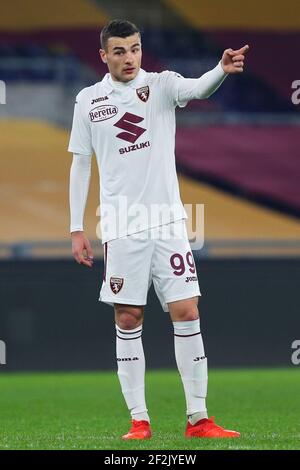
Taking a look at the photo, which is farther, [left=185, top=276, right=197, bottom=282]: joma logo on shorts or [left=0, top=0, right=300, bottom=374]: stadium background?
[left=0, top=0, right=300, bottom=374]: stadium background

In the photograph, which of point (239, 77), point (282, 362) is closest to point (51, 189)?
point (239, 77)

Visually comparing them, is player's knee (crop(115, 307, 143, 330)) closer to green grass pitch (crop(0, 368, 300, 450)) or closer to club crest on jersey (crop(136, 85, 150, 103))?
green grass pitch (crop(0, 368, 300, 450))

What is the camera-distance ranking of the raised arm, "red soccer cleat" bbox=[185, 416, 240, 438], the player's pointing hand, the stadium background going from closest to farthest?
the player's pointing hand → "red soccer cleat" bbox=[185, 416, 240, 438] → the raised arm → the stadium background

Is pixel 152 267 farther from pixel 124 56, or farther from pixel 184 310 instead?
pixel 124 56

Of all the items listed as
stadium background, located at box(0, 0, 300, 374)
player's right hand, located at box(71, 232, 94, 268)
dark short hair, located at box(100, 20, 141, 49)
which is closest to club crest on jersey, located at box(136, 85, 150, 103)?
dark short hair, located at box(100, 20, 141, 49)

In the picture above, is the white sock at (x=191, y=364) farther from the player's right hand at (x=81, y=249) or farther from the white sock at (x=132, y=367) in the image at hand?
the player's right hand at (x=81, y=249)

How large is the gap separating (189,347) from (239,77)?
53.8 feet

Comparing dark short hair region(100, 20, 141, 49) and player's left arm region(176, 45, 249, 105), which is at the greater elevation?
dark short hair region(100, 20, 141, 49)

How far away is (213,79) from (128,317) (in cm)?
122

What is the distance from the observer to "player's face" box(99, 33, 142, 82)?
596 centimetres

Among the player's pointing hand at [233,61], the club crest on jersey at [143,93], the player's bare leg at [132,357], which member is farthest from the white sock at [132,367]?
the player's pointing hand at [233,61]

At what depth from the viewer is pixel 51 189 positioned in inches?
786

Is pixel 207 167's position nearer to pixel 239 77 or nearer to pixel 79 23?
pixel 239 77

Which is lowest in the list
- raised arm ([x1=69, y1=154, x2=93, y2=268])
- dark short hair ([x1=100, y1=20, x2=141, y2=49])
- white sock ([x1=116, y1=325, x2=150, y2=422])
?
white sock ([x1=116, y1=325, x2=150, y2=422])
